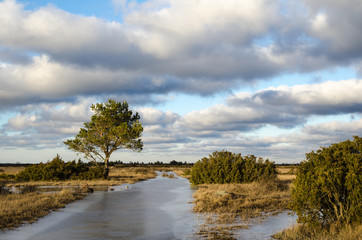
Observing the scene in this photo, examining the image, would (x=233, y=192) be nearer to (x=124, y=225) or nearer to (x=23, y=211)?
(x=124, y=225)

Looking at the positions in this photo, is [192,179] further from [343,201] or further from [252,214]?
[343,201]

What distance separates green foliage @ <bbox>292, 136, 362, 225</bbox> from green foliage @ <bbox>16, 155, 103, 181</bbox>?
142 feet

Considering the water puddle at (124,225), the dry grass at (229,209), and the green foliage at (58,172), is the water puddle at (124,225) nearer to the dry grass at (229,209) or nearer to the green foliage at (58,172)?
the dry grass at (229,209)

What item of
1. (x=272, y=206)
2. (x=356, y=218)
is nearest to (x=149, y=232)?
(x=356, y=218)

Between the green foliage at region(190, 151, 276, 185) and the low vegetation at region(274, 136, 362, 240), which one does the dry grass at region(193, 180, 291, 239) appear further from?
the green foliage at region(190, 151, 276, 185)

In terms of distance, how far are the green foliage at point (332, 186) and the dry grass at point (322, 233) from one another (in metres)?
0.38

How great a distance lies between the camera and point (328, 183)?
41.1ft

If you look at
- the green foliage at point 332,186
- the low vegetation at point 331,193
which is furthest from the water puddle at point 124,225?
the green foliage at point 332,186

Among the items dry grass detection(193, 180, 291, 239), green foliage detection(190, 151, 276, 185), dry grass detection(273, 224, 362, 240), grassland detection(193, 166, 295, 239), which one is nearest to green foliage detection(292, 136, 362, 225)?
dry grass detection(273, 224, 362, 240)

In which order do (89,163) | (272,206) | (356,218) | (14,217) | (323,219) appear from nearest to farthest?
(356,218)
(323,219)
(14,217)
(272,206)
(89,163)

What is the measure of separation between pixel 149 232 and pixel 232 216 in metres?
5.69

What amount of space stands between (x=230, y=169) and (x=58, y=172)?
26786 millimetres

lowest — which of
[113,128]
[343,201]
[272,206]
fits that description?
[272,206]

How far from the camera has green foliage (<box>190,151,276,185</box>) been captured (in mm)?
43500
